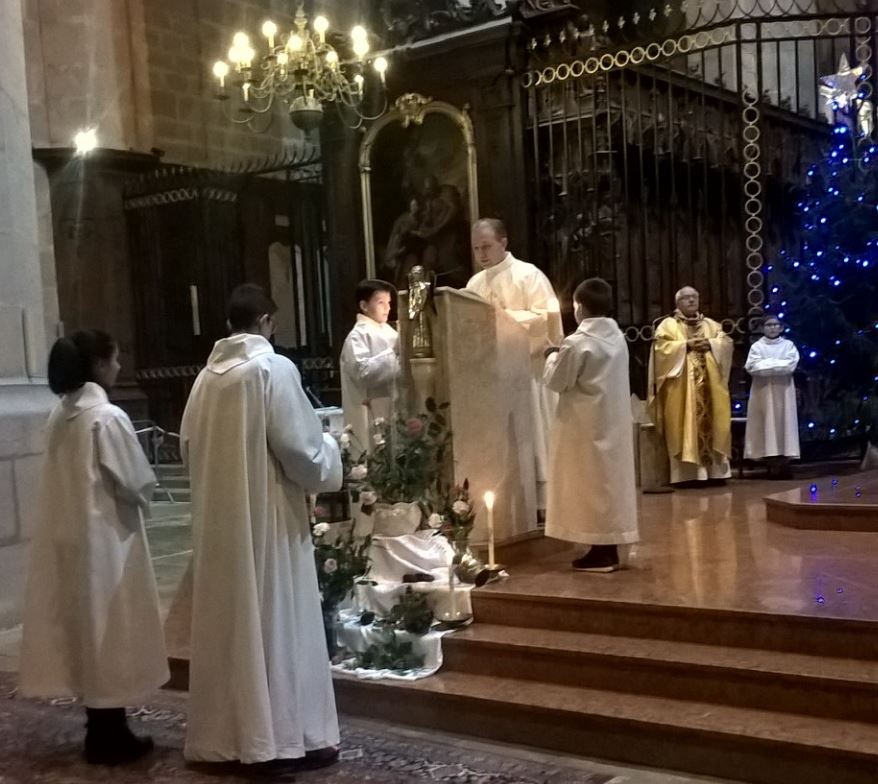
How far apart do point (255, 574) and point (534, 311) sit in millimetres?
2777

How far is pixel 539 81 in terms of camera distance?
31.1ft

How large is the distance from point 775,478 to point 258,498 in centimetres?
597

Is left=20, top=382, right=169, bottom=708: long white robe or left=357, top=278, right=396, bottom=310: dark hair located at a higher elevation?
left=357, top=278, right=396, bottom=310: dark hair

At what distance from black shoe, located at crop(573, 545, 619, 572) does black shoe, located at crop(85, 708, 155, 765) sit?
2097 millimetres

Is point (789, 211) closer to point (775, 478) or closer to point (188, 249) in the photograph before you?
point (775, 478)

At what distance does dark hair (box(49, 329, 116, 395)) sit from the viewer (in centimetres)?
369

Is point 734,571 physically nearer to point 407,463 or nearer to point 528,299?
point 407,463

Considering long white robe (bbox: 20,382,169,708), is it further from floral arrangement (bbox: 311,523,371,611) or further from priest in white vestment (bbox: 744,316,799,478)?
priest in white vestment (bbox: 744,316,799,478)

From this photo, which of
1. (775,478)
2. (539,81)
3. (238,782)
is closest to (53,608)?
(238,782)

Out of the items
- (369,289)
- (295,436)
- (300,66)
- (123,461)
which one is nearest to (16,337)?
(369,289)

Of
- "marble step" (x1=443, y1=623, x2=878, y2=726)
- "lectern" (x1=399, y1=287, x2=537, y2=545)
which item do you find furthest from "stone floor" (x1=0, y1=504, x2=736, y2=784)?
"lectern" (x1=399, y1=287, x2=537, y2=545)

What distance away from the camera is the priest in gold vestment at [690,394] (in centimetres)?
788

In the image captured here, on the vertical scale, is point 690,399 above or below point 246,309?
below

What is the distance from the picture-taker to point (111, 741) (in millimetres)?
3688
